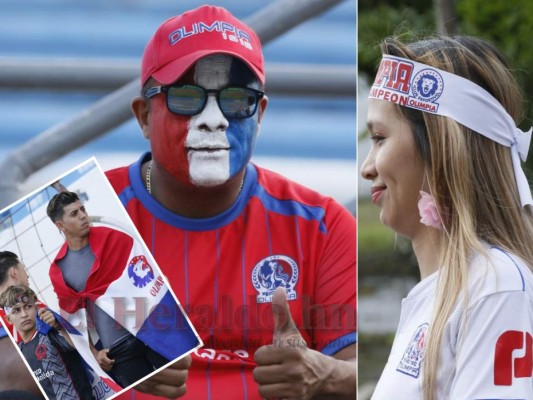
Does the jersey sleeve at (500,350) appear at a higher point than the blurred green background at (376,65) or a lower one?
lower

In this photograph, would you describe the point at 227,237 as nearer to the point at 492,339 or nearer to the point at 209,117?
the point at 209,117

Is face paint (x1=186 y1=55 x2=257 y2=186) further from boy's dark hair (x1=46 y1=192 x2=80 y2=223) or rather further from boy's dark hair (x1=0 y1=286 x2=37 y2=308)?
boy's dark hair (x1=0 y1=286 x2=37 y2=308)

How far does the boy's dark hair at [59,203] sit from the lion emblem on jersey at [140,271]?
0.58ft

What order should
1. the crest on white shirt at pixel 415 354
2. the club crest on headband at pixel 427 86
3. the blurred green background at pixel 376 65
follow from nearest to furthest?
the crest on white shirt at pixel 415 354
the club crest on headband at pixel 427 86
the blurred green background at pixel 376 65

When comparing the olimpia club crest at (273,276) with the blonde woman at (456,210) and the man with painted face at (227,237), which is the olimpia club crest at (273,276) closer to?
the man with painted face at (227,237)

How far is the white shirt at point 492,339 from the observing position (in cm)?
150

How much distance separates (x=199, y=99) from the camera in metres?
1.94

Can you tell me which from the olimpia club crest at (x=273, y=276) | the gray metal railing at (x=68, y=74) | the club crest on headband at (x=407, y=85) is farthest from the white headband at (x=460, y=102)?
A: the gray metal railing at (x=68, y=74)

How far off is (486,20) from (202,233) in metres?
2.98

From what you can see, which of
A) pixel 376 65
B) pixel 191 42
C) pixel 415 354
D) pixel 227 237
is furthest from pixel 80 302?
pixel 376 65

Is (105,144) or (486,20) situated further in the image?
(486,20)

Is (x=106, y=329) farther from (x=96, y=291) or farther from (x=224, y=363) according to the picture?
(x=224, y=363)

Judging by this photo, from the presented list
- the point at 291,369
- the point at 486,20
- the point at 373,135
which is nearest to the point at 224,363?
the point at 291,369

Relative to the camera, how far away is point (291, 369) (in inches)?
77.3
